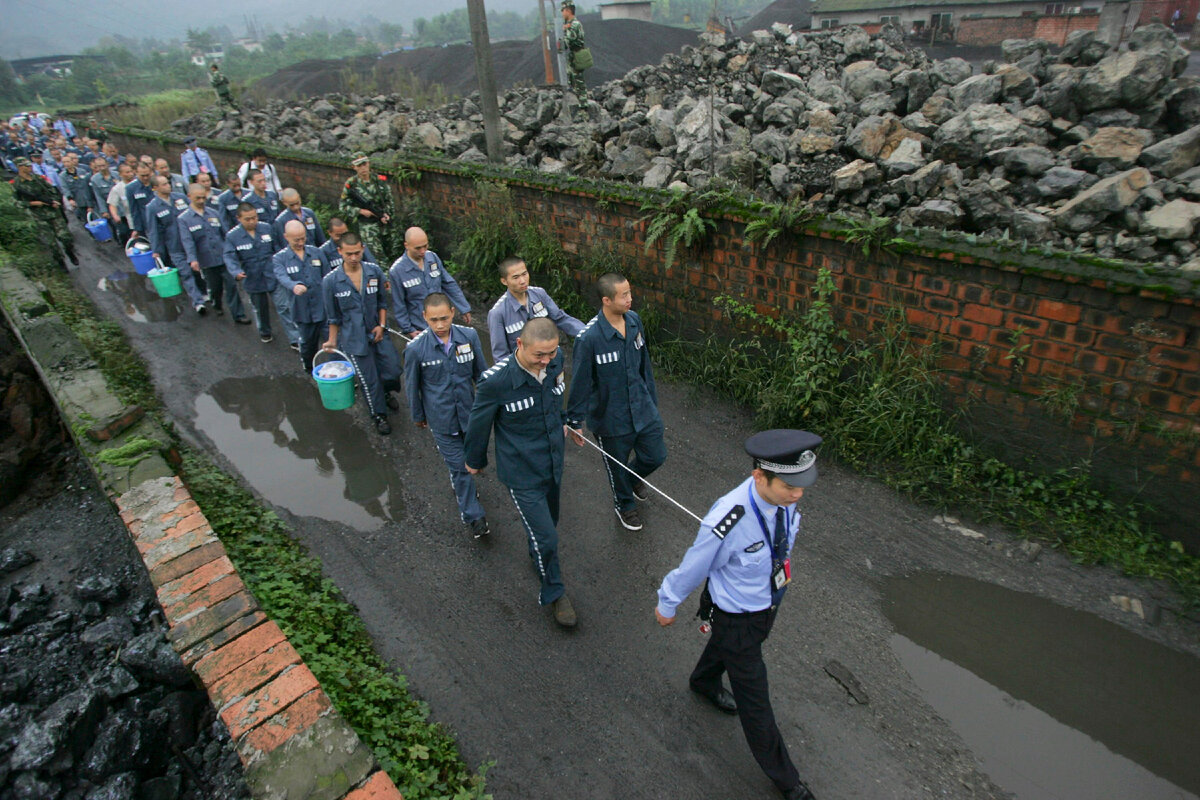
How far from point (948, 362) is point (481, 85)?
799cm

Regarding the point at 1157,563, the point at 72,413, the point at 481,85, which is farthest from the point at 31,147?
the point at 1157,563

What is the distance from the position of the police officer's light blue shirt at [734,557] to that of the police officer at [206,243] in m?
7.96

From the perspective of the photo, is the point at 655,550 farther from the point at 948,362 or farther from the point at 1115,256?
the point at 1115,256

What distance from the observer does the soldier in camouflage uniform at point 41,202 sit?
37.7ft

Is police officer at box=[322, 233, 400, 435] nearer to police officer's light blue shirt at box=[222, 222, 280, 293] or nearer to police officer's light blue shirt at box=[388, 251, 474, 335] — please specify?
police officer's light blue shirt at box=[388, 251, 474, 335]

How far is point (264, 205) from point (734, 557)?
926 centimetres

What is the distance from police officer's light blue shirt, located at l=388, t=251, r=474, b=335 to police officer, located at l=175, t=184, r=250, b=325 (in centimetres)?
367

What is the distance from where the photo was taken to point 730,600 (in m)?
3.05

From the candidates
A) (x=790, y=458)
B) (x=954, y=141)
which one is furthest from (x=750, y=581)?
(x=954, y=141)

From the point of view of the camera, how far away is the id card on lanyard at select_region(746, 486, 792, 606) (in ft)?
9.70

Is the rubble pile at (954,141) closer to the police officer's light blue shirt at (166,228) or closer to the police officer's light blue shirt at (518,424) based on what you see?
the police officer's light blue shirt at (518,424)

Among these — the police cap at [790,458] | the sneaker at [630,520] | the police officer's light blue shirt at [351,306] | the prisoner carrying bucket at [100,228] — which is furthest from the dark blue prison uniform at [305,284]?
the prisoner carrying bucket at [100,228]

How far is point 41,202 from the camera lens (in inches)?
456

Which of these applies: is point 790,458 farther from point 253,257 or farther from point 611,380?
point 253,257
